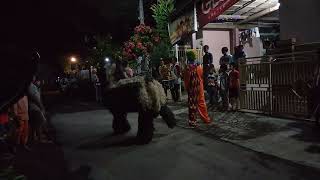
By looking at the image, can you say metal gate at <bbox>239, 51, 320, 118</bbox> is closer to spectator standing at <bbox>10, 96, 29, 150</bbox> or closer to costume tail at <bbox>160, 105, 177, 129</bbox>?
costume tail at <bbox>160, 105, 177, 129</bbox>

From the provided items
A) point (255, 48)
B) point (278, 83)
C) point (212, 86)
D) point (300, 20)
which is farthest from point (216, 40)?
point (278, 83)

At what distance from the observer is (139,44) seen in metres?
18.5

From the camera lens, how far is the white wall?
19.9 meters

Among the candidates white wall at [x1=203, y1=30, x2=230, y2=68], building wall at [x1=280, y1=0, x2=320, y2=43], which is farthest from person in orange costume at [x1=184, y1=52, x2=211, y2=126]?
white wall at [x1=203, y1=30, x2=230, y2=68]

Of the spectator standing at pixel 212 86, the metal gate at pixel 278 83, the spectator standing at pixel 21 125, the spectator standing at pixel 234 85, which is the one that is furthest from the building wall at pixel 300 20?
the spectator standing at pixel 21 125

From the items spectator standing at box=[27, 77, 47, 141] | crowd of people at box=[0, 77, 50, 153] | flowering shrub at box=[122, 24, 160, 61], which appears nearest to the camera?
crowd of people at box=[0, 77, 50, 153]

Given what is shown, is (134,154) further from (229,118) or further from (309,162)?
(229,118)

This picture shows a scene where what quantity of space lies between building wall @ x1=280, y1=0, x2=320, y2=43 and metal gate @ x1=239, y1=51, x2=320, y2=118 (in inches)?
41.1

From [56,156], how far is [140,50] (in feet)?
37.1

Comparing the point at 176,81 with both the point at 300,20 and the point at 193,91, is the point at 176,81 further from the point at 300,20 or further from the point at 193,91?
the point at 300,20

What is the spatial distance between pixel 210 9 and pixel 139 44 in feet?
16.1

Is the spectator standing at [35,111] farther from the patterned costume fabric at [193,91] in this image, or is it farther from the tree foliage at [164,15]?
the tree foliage at [164,15]

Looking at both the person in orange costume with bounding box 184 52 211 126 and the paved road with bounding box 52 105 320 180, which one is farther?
the person in orange costume with bounding box 184 52 211 126

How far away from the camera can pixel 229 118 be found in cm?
1126
